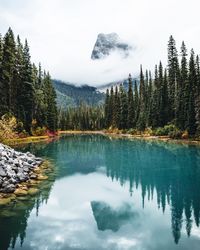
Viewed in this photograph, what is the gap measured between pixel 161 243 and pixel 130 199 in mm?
8933

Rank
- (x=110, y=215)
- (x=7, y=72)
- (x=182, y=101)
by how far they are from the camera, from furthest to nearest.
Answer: (x=182, y=101) < (x=7, y=72) < (x=110, y=215)

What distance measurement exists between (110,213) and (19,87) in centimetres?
5709

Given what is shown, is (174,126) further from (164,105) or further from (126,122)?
(126,122)

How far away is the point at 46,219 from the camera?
1952 centimetres

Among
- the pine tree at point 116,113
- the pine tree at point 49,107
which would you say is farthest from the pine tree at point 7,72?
the pine tree at point 116,113

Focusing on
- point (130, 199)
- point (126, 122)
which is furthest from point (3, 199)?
point (126, 122)

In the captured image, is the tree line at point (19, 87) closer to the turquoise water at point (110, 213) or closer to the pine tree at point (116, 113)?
the pine tree at point (116, 113)

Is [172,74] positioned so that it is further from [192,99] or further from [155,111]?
→ [192,99]

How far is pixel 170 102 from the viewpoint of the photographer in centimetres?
8488

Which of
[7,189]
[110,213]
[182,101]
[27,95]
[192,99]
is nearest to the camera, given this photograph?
[110,213]

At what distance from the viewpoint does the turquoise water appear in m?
15.8

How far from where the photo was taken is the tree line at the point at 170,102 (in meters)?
66.7

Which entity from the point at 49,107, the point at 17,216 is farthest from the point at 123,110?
the point at 17,216

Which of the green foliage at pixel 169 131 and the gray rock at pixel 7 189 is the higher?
the green foliage at pixel 169 131
